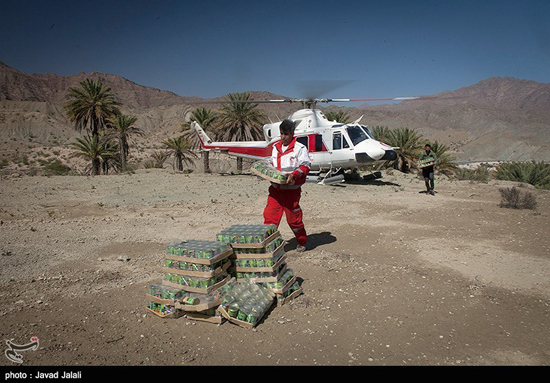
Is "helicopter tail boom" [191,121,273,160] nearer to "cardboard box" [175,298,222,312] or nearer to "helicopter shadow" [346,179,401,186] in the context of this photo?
"helicopter shadow" [346,179,401,186]

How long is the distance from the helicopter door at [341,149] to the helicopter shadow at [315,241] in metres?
7.20

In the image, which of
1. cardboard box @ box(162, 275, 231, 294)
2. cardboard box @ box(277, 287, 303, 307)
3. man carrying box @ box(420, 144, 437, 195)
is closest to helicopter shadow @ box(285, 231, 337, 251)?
cardboard box @ box(277, 287, 303, 307)

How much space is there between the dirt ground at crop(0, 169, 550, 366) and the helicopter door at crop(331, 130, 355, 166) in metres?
4.72

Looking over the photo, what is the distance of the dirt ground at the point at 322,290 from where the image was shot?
3.31 m

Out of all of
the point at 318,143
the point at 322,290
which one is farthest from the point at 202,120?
the point at 322,290

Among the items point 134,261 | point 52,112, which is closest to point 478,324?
point 134,261

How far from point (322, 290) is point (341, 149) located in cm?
1031

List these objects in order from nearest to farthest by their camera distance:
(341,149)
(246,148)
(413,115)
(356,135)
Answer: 1. (356,135)
2. (341,149)
3. (246,148)
4. (413,115)

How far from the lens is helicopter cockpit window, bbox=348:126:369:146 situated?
46.1 ft

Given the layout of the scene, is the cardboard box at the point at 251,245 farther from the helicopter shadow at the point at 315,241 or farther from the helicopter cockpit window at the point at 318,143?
the helicopter cockpit window at the point at 318,143

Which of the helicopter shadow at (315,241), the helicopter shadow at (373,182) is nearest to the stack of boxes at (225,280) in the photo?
the helicopter shadow at (315,241)

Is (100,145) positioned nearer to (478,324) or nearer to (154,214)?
(154,214)

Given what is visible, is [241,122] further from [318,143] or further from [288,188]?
[288,188]

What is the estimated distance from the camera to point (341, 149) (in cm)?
1423
